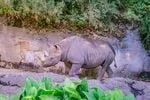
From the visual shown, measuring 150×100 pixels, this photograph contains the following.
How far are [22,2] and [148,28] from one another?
172 centimetres

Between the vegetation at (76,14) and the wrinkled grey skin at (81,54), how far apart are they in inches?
35.5

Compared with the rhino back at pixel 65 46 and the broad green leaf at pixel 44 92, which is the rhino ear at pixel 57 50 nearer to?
the rhino back at pixel 65 46

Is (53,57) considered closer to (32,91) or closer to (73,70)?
(73,70)

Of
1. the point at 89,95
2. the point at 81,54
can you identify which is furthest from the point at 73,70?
the point at 89,95

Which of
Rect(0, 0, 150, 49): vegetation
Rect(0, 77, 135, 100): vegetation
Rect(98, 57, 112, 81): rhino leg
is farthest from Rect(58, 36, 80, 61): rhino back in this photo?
Rect(0, 77, 135, 100): vegetation

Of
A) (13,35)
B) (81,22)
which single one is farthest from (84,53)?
(13,35)

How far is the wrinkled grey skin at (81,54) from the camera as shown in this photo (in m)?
4.15

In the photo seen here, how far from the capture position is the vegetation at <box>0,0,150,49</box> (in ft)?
17.3

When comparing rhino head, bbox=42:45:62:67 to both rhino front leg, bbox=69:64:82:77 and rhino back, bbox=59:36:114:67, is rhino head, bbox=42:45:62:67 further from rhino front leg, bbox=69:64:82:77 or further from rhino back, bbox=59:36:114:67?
rhino front leg, bbox=69:64:82:77

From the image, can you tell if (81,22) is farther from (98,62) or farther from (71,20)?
(98,62)

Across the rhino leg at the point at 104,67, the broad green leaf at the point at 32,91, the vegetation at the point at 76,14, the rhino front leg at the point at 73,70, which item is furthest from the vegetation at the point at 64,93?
the vegetation at the point at 76,14

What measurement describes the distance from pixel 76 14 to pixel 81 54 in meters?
1.18

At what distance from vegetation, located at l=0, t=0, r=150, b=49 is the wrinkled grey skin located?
90 cm

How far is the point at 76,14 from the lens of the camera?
5387mm
